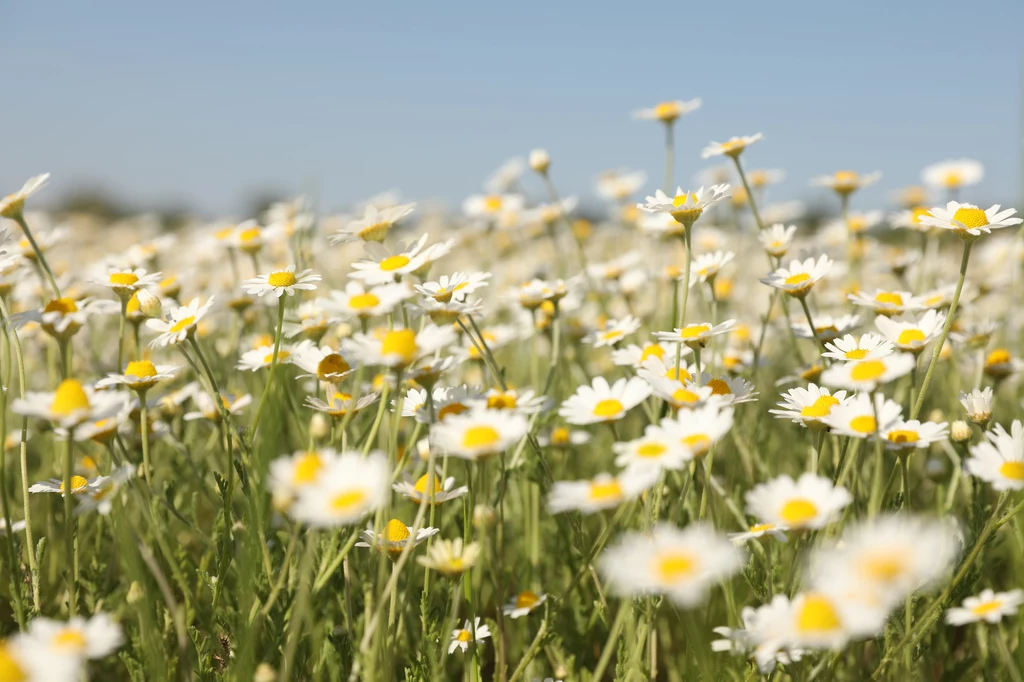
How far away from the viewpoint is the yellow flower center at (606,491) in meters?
1.21

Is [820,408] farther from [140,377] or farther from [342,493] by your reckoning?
[140,377]

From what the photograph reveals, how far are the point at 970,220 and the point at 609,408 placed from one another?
1.01 meters

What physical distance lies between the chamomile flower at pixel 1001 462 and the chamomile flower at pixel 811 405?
10.0 inches

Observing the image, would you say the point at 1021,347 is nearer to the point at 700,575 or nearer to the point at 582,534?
the point at 582,534

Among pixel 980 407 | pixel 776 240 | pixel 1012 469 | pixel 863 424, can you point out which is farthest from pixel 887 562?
pixel 776 240

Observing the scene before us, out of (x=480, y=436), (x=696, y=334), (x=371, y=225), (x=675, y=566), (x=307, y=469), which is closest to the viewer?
(x=675, y=566)

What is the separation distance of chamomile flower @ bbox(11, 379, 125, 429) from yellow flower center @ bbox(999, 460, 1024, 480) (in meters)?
1.59

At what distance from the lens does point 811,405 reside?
5.39 feet

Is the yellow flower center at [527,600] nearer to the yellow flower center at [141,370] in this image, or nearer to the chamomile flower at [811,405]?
the chamomile flower at [811,405]

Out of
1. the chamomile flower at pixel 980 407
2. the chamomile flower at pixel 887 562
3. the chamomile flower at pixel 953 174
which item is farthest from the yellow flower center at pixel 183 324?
the chamomile flower at pixel 953 174

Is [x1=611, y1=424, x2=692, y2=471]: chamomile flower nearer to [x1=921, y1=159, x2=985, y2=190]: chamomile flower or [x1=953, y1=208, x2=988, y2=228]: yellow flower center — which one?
[x1=953, y1=208, x2=988, y2=228]: yellow flower center

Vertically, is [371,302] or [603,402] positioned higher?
[371,302]

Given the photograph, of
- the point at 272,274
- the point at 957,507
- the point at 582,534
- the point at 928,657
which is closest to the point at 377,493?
the point at 582,534

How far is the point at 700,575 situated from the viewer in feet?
3.41
